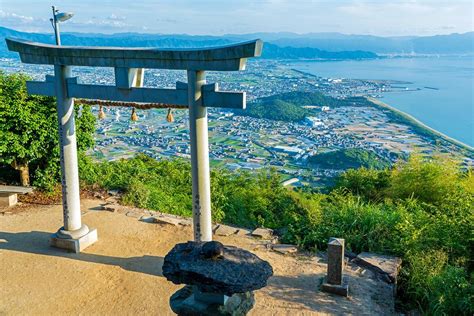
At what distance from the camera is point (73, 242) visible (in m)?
7.76

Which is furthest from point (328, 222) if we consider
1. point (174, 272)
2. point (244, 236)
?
point (174, 272)

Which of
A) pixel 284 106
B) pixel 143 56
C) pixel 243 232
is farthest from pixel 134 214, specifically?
pixel 284 106

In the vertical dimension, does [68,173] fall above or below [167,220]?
above

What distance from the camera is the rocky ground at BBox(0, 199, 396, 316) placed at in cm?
616

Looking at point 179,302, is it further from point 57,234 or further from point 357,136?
point 357,136

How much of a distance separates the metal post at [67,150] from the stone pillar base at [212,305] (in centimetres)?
447

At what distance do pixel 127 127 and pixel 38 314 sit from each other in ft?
90.0

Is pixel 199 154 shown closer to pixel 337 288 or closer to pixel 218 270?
pixel 337 288

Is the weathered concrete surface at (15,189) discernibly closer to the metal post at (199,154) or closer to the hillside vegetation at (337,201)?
the hillside vegetation at (337,201)

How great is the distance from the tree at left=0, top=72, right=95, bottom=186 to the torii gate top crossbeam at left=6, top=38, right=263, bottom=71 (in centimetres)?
265

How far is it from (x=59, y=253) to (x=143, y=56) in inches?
153

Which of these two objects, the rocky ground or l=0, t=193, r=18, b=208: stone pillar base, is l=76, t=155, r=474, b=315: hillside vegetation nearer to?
the rocky ground

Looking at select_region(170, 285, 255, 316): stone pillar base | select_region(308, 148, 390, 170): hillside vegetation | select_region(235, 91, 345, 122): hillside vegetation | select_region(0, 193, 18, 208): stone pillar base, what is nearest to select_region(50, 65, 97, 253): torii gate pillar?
select_region(0, 193, 18, 208): stone pillar base

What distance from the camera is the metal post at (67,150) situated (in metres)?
7.31
